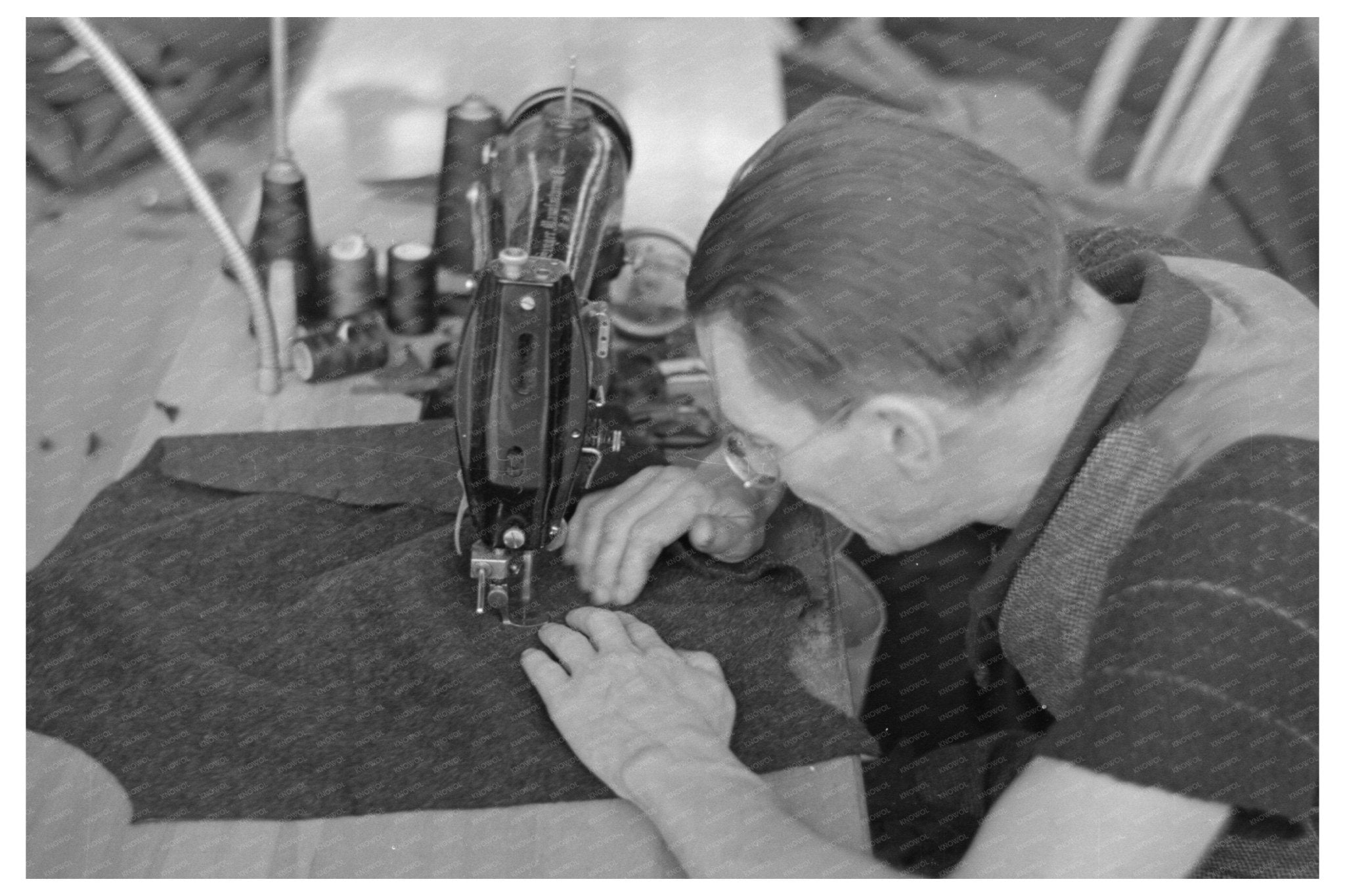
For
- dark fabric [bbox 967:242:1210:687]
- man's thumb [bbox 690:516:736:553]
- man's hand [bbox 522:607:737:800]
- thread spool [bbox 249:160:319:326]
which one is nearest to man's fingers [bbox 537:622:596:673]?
man's hand [bbox 522:607:737:800]

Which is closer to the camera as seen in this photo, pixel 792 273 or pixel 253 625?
pixel 792 273

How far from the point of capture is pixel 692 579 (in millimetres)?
1389

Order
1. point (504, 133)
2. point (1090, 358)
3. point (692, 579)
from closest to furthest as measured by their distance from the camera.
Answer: point (1090, 358) < point (692, 579) < point (504, 133)

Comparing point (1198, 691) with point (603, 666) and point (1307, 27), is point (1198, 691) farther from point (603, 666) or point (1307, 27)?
point (1307, 27)

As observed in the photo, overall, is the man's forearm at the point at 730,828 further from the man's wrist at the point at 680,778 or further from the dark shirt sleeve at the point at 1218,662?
the dark shirt sleeve at the point at 1218,662

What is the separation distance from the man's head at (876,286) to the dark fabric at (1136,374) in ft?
0.25

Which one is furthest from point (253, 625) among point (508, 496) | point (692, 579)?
point (692, 579)

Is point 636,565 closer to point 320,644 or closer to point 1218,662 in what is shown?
point 320,644

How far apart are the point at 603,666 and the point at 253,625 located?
394mm

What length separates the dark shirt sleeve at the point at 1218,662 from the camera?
35.6 inches

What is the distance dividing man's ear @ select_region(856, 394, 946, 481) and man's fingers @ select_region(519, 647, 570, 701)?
422 mm

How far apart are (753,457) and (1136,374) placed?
0.42 meters

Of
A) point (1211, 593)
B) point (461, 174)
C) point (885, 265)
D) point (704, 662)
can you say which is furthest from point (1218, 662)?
point (461, 174)

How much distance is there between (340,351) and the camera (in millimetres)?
1688
